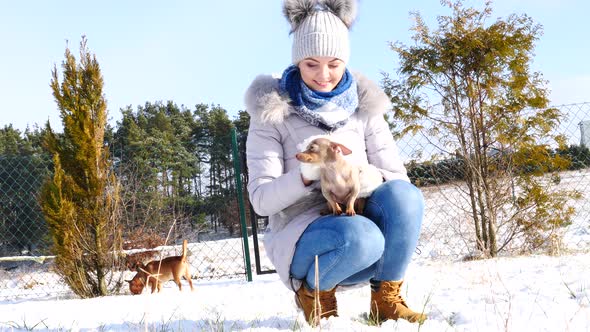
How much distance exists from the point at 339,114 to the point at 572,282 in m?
2.04

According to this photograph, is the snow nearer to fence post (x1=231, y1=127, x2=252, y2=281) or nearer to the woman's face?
the woman's face

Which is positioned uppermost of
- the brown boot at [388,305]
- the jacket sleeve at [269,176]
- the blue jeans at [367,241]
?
the jacket sleeve at [269,176]

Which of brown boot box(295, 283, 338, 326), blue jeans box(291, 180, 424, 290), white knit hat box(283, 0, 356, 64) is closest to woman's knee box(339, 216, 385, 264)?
blue jeans box(291, 180, 424, 290)

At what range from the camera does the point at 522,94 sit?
6820 millimetres

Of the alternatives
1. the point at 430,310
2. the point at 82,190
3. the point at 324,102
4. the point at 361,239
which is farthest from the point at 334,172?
the point at 82,190

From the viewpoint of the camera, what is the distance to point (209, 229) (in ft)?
33.3

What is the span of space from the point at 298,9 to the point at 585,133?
7119 mm

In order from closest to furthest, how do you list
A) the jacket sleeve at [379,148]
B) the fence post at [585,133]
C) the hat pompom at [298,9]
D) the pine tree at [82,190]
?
1. the hat pompom at [298,9]
2. the jacket sleeve at [379,148]
3. the pine tree at [82,190]
4. the fence post at [585,133]

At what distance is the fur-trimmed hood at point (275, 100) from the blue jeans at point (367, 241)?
48cm

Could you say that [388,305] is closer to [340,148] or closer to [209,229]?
[340,148]

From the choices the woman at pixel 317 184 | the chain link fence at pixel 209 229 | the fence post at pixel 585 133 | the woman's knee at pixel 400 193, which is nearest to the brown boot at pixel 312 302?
the woman at pixel 317 184

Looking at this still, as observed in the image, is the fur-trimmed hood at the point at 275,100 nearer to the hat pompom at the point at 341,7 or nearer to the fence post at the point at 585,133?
the hat pompom at the point at 341,7

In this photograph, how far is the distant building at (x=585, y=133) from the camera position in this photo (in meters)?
7.70

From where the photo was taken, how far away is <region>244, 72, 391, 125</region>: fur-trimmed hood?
8.15 ft
